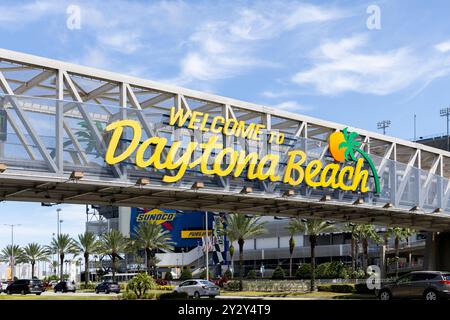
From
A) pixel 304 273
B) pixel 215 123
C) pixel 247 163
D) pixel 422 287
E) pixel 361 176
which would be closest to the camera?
pixel 215 123

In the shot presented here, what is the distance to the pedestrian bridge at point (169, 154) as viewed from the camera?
88.2 feet

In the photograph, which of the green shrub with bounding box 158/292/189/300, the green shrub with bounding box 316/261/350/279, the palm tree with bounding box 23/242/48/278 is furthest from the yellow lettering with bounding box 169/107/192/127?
the palm tree with bounding box 23/242/48/278

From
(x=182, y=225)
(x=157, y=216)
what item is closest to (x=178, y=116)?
(x=182, y=225)

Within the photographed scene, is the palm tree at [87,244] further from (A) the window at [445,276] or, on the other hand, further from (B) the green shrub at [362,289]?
(A) the window at [445,276]

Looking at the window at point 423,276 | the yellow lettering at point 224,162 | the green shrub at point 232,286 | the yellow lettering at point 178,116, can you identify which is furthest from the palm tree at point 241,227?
the yellow lettering at point 178,116

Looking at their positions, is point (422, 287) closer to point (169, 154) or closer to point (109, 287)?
point (169, 154)

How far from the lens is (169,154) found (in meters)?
30.3

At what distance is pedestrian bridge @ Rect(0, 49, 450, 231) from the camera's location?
2689cm

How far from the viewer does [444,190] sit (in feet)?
165

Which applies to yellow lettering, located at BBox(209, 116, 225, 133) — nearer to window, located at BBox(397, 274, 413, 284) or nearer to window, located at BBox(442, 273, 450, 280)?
window, located at BBox(397, 274, 413, 284)

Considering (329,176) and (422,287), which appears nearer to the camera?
(329,176)

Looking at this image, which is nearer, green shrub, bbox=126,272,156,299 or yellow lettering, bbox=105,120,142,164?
yellow lettering, bbox=105,120,142,164

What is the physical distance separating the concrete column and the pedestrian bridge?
29.8 ft

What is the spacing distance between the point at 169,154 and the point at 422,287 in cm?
1742
